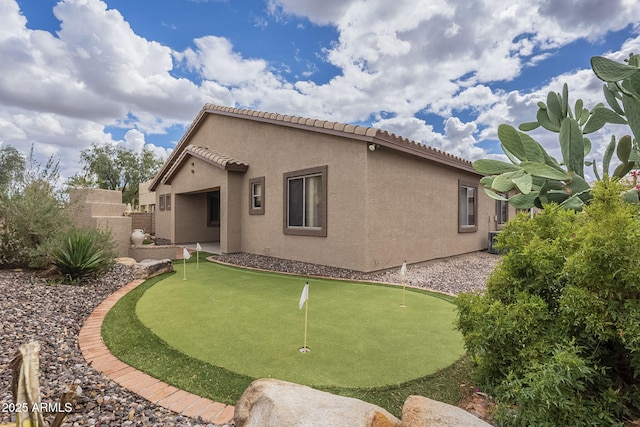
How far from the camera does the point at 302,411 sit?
1.88 meters

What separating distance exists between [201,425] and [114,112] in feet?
98.3

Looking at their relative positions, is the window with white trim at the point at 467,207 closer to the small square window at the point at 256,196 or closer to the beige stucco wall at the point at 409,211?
the beige stucco wall at the point at 409,211

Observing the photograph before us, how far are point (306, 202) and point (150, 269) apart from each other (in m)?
4.92

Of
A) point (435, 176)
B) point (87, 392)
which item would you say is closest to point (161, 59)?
point (435, 176)

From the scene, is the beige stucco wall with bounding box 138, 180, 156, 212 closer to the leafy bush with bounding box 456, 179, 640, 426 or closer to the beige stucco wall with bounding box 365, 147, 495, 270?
the beige stucco wall with bounding box 365, 147, 495, 270

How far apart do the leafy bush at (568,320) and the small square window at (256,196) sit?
9953 mm

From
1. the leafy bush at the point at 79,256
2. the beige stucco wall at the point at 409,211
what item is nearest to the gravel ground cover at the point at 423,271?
the beige stucco wall at the point at 409,211

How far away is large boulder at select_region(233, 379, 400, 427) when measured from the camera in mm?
1813

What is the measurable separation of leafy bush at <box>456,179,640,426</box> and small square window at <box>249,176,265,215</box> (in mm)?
9953

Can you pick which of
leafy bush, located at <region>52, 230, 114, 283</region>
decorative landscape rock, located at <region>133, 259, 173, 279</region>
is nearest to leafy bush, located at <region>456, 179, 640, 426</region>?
leafy bush, located at <region>52, 230, 114, 283</region>

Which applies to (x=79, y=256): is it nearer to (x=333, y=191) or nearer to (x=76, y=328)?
(x=76, y=328)

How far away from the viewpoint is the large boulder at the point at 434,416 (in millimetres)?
1845

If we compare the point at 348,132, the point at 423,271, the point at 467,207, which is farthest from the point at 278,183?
the point at 467,207

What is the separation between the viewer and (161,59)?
43.0 feet
